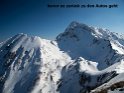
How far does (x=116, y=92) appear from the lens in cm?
2798

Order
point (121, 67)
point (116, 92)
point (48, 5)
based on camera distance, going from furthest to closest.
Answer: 1. point (121, 67)
2. point (48, 5)
3. point (116, 92)

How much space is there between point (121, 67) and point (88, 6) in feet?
526

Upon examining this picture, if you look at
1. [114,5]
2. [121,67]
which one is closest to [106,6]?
[114,5]

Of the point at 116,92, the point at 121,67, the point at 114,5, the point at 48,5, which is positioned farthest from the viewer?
the point at 121,67

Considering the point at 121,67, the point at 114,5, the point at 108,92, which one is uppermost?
the point at 114,5

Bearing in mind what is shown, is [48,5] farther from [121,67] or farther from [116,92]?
[121,67]

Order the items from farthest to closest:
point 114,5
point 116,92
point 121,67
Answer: point 121,67
point 114,5
point 116,92

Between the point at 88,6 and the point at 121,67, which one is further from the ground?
the point at 88,6

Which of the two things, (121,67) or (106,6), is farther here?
(121,67)

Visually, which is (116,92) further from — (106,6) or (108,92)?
(106,6)

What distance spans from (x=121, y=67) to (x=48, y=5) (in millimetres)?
158367

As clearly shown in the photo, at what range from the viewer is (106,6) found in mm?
37156

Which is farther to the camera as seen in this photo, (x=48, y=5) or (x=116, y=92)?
(x=48, y=5)

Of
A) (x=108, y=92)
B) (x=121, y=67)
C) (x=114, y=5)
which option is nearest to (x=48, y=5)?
(x=114, y=5)
